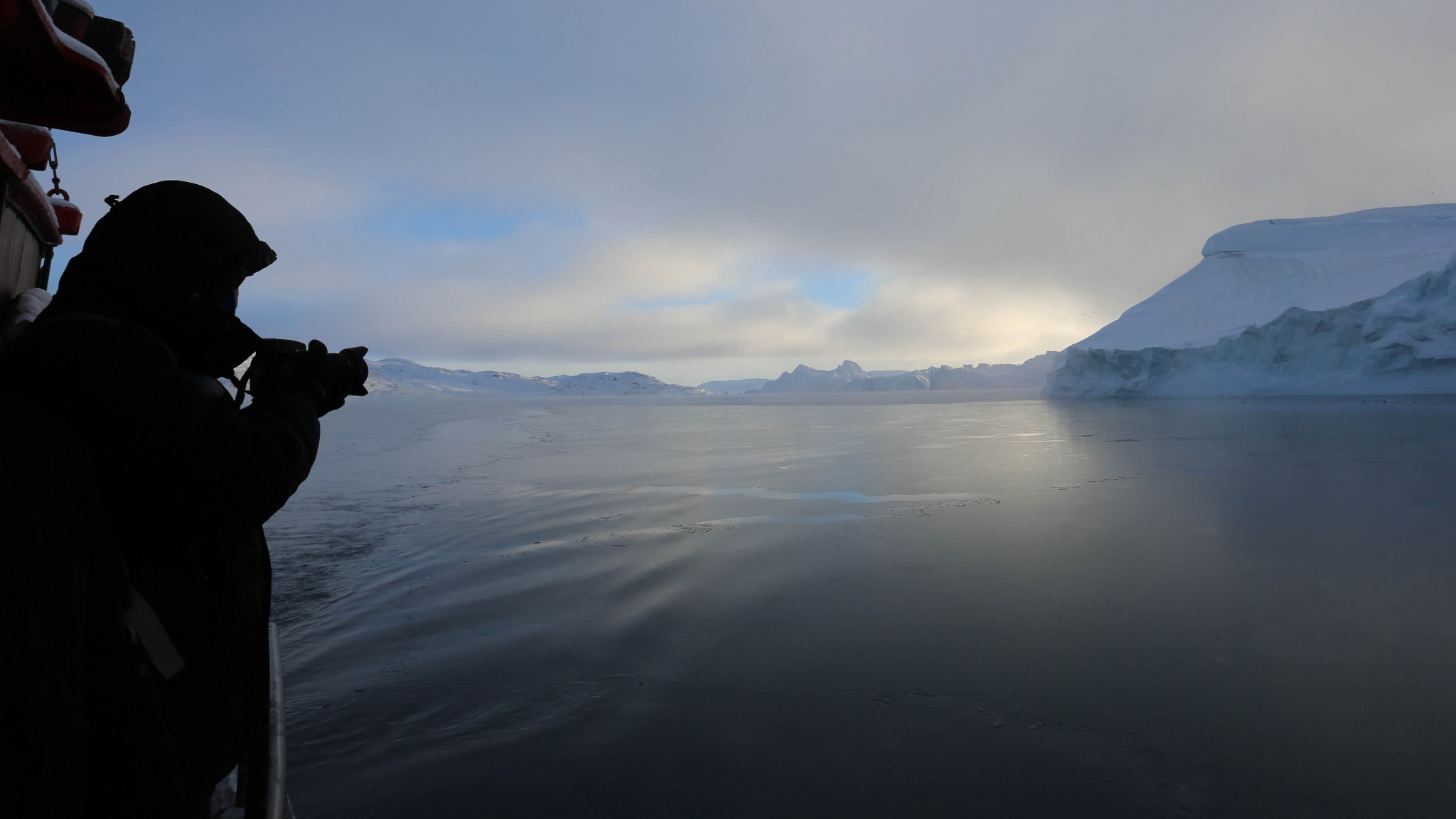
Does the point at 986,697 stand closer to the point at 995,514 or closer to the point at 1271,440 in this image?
the point at 995,514

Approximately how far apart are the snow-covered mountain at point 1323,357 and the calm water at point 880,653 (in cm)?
2669

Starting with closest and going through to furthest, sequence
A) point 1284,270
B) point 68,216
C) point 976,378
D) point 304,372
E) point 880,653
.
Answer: point 304,372 → point 68,216 → point 880,653 → point 1284,270 → point 976,378

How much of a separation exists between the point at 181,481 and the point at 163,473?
3cm

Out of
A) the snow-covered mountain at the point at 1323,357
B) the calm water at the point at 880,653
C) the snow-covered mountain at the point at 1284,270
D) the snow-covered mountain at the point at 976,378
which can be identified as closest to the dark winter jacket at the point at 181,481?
the calm water at the point at 880,653

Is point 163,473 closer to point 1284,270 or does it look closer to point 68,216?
point 68,216

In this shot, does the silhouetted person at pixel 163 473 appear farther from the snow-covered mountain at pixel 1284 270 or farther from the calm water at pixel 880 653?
the snow-covered mountain at pixel 1284 270

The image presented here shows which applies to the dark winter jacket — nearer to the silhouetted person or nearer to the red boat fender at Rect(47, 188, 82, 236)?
the silhouetted person

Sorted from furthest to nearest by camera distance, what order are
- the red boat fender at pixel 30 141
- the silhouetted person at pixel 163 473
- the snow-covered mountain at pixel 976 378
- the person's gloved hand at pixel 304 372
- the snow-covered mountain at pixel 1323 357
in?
1. the snow-covered mountain at pixel 976 378
2. the snow-covered mountain at pixel 1323 357
3. the red boat fender at pixel 30 141
4. the person's gloved hand at pixel 304 372
5. the silhouetted person at pixel 163 473

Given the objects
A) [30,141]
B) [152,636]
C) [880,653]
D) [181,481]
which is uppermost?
[30,141]

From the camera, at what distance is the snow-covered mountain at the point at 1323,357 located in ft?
88.4

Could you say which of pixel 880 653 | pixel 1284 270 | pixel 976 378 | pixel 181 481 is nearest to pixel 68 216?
pixel 181 481

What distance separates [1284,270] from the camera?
52.7 meters

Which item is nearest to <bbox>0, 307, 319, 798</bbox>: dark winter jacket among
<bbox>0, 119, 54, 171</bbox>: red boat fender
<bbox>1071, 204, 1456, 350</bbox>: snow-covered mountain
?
<bbox>0, 119, 54, 171</bbox>: red boat fender

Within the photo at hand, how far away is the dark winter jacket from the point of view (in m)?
0.94
